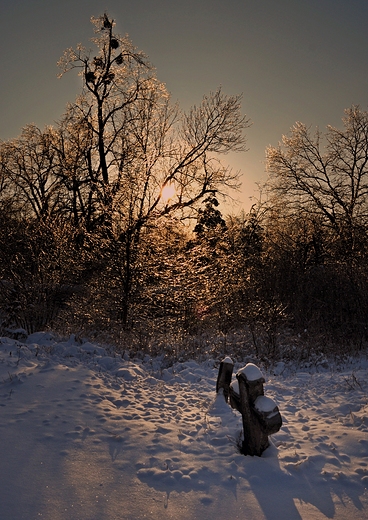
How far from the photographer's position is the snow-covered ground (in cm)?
304

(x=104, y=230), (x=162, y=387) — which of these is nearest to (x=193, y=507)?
(x=162, y=387)

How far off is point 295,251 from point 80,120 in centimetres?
1236

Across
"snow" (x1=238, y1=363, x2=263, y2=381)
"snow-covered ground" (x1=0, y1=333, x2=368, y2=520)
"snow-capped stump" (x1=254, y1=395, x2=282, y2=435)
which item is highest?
"snow" (x1=238, y1=363, x2=263, y2=381)

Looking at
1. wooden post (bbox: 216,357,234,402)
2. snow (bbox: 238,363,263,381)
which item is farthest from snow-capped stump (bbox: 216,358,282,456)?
wooden post (bbox: 216,357,234,402)

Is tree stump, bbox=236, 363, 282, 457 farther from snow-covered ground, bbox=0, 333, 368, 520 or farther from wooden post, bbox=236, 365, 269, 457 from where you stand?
snow-covered ground, bbox=0, 333, 368, 520

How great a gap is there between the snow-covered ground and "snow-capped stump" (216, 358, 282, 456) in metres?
0.14

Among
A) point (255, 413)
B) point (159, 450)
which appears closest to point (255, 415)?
point (255, 413)

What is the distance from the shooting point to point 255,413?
394 centimetres

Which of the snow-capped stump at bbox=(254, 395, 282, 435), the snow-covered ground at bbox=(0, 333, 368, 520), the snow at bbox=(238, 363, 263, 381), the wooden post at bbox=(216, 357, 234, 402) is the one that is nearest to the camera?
the snow-covered ground at bbox=(0, 333, 368, 520)

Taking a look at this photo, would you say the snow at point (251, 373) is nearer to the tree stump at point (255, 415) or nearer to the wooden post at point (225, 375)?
the tree stump at point (255, 415)

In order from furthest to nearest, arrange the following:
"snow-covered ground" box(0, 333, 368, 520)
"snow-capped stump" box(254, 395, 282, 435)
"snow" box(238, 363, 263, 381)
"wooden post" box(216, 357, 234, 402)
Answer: "wooden post" box(216, 357, 234, 402), "snow" box(238, 363, 263, 381), "snow-capped stump" box(254, 395, 282, 435), "snow-covered ground" box(0, 333, 368, 520)

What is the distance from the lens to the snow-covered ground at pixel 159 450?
304 centimetres

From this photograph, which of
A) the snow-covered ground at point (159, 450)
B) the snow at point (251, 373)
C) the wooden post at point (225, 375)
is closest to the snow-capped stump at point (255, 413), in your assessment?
the snow at point (251, 373)

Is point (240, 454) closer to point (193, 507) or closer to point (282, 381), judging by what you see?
point (193, 507)
